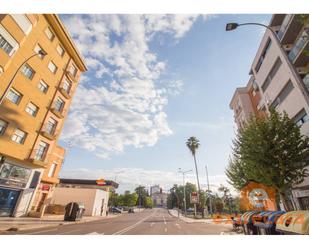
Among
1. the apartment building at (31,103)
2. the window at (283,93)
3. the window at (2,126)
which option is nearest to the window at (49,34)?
the apartment building at (31,103)

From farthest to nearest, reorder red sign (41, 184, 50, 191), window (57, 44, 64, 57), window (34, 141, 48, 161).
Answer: window (57, 44, 64, 57)
red sign (41, 184, 50, 191)
window (34, 141, 48, 161)

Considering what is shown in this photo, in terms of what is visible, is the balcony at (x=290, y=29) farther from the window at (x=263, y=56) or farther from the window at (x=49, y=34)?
the window at (x=49, y=34)

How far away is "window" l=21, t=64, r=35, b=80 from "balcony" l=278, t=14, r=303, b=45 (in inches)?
962

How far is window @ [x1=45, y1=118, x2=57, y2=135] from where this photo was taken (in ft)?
72.0

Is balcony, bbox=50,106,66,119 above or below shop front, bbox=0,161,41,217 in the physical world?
above

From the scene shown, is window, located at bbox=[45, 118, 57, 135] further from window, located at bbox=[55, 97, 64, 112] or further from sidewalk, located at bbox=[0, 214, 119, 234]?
sidewalk, located at bbox=[0, 214, 119, 234]

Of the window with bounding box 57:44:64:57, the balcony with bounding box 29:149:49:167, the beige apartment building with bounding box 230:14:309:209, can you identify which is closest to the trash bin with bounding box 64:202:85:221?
the balcony with bounding box 29:149:49:167

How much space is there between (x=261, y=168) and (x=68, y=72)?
82.4ft

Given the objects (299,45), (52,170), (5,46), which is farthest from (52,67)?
(299,45)

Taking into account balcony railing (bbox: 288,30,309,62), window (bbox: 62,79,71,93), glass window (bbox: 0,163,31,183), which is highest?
window (bbox: 62,79,71,93)

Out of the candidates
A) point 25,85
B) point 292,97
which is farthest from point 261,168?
point 25,85

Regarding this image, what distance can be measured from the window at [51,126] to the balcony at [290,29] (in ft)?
87.0

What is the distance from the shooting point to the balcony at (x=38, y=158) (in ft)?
61.1

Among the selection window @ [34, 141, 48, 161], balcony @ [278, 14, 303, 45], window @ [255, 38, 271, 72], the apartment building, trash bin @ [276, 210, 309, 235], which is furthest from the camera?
window @ [34, 141, 48, 161]
